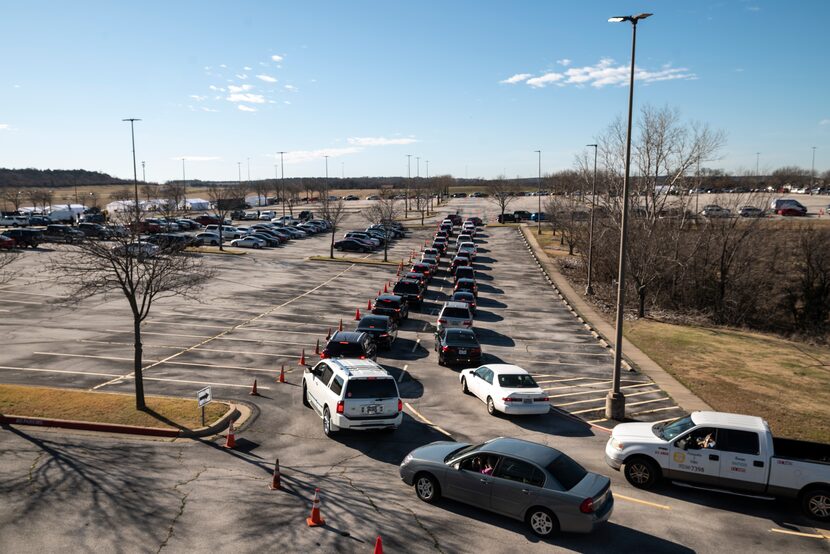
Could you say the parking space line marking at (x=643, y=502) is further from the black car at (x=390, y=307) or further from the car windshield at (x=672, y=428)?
the black car at (x=390, y=307)

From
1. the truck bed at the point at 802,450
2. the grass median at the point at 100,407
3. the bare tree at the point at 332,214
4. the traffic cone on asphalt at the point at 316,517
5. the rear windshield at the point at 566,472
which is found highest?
the bare tree at the point at 332,214

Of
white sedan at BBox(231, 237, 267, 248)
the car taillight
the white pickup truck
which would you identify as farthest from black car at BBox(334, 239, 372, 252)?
the car taillight

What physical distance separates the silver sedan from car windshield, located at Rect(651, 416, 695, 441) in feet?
9.29

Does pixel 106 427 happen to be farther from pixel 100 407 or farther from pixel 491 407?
pixel 491 407

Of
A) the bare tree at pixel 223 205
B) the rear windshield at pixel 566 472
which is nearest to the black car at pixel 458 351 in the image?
the rear windshield at pixel 566 472

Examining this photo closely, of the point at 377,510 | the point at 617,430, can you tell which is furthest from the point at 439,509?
the point at 617,430

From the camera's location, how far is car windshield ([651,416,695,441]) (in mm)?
12641

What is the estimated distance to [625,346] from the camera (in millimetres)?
27391

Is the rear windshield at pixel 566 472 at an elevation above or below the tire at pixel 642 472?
above

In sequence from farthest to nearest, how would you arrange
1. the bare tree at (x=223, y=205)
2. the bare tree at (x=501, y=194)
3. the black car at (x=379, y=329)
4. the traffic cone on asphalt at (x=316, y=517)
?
the bare tree at (x=501, y=194) → the bare tree at (x=223, y=205) → the black car at (x=379, y=329) → the traffic cone on asphalt at (x=316, y=517)

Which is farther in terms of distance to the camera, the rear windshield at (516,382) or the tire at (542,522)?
the rear windshield at (516,382)

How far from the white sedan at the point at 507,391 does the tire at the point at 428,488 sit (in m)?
5.97

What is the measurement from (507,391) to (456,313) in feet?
35.8

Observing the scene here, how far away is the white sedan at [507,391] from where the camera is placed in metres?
16.9
